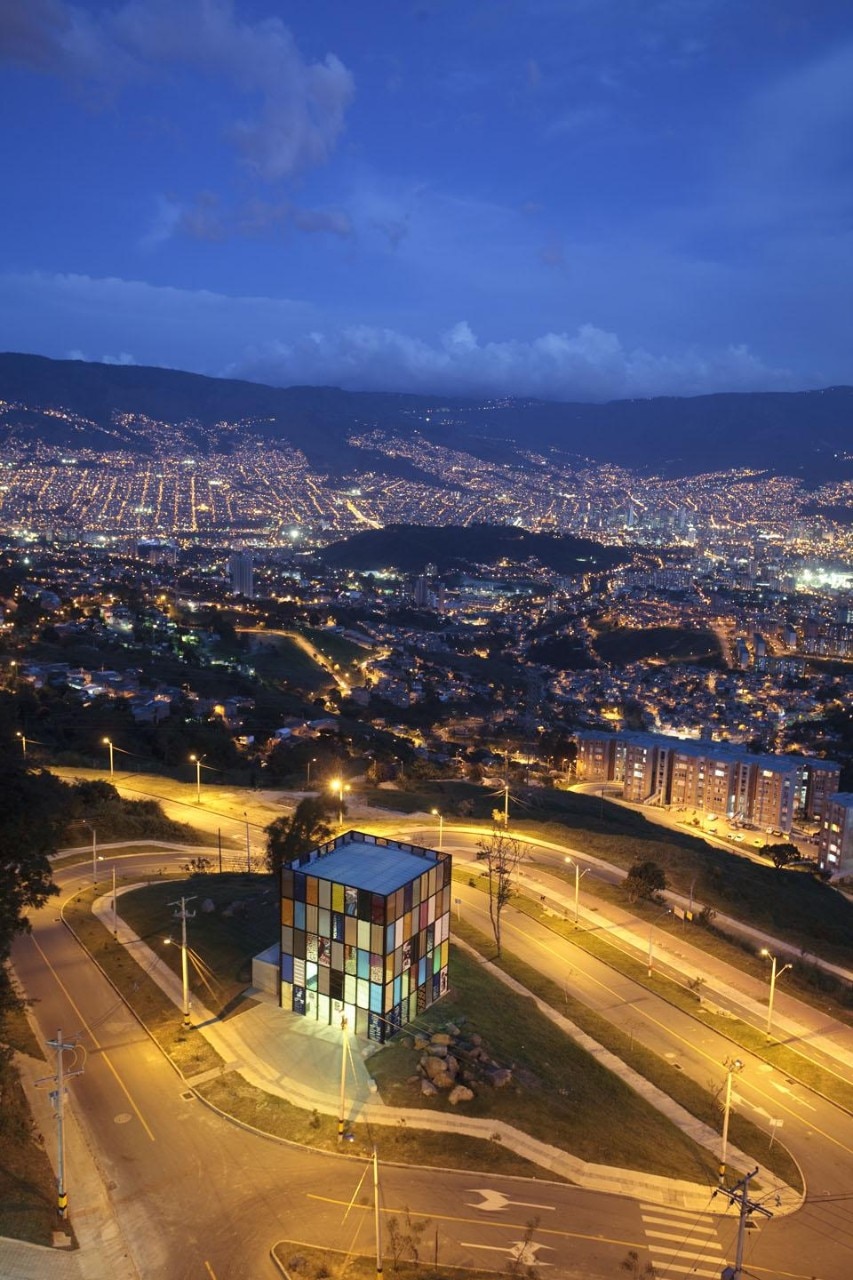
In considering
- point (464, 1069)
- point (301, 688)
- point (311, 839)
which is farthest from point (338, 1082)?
point (301, 688)

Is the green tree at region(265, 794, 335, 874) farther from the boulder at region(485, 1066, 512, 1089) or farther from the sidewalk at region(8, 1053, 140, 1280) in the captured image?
the sidewalk at region(8, 1053, 140, 1280)

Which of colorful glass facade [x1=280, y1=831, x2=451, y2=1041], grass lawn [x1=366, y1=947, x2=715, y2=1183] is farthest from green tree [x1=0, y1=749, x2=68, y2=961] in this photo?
grass lawn [x1=366, y1=947, x2=715, y2=1183]

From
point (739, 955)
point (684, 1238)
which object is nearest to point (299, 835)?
point (739, 955)

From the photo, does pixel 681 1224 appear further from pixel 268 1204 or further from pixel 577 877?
pixel 577 877

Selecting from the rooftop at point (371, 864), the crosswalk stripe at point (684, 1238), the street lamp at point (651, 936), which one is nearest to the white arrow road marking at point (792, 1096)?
the street lamp at point (651, 936)

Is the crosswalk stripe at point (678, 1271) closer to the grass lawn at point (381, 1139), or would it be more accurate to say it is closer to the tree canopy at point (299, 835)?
the grass lawn at point (381, 1139)
